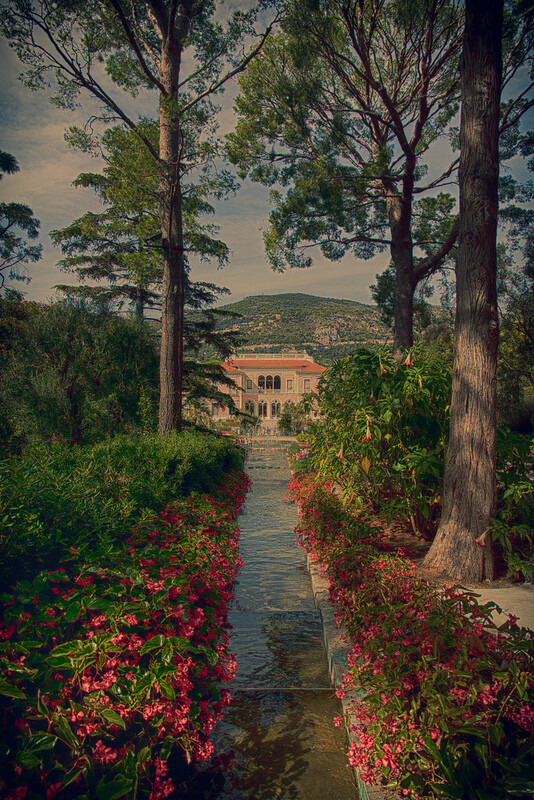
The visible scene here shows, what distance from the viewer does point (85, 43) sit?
653cm

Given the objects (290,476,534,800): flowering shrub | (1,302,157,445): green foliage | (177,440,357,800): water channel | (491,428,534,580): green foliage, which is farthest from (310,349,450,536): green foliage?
(1,302,157,445): green foliage

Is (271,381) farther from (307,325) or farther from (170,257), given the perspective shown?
(307,325)

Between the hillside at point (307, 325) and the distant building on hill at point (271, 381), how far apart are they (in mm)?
26337

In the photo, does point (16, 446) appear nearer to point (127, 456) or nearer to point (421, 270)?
point (127, 456)

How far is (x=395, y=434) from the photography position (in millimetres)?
3877

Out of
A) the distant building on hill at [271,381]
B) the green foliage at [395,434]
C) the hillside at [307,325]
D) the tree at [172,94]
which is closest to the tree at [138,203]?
the tree at [172,94]

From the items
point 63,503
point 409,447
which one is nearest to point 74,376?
point 409,447

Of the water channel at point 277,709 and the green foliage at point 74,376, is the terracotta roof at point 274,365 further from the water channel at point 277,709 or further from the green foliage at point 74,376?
the water channel at point 277,709

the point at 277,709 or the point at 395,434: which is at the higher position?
the point at 395,434

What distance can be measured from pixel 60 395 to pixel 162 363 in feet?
6.55

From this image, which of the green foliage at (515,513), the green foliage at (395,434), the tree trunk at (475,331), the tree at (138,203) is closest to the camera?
the green foliage at (515,513)

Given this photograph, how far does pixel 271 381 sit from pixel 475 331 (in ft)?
Result: 156

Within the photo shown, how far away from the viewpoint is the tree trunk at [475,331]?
3.20 meters

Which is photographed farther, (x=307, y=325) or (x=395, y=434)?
(x=307, y=325)
